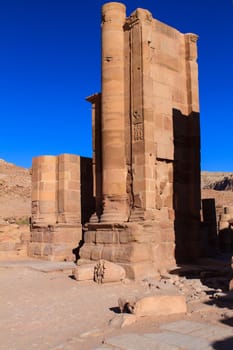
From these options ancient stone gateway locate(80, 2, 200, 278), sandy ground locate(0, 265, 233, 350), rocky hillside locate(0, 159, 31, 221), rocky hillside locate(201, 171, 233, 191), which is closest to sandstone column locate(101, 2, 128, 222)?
ancient stone gateway locate(80, 2, 200, 278)

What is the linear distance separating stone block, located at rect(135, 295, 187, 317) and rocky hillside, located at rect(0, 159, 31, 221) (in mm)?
31249

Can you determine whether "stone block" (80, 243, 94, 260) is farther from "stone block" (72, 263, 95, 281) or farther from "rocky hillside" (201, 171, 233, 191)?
"rocky hillside" (201, 171, 233, 191)

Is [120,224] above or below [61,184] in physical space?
below

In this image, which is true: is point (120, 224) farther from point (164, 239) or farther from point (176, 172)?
point (176, 172)

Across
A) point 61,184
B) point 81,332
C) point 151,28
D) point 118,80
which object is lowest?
point 81,332

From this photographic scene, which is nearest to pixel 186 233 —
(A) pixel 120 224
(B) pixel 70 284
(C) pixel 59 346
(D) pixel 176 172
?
(D) pixel 176 172

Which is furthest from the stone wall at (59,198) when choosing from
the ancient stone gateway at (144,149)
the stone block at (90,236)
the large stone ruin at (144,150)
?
the stone block at (90,236)

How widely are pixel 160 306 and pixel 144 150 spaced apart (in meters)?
6.41

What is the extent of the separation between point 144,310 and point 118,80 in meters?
8.44

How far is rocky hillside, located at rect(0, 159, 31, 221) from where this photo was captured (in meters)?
43.0

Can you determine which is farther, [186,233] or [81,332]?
[186,233]

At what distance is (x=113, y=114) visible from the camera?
1359 centimetres

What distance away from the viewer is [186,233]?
46.9ft

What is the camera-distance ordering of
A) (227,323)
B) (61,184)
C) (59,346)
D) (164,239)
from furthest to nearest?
(61,184)
(164,239)
(227,323)
(59,346)
